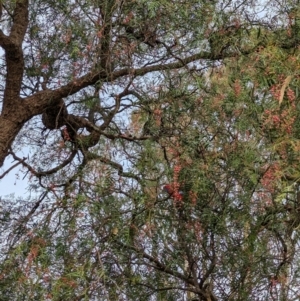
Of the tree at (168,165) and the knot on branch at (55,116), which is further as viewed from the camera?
the knot on branch at (55,116)

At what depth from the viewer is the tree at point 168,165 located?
2.75 metres

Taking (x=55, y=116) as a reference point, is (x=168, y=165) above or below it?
below

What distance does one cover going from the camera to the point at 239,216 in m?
3.01

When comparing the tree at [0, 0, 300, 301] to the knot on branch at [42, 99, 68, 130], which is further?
the knot on branch at [42, 99, 68, 130]

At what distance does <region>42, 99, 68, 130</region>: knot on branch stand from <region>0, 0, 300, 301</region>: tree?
38 mm

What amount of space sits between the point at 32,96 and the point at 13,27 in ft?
1.24

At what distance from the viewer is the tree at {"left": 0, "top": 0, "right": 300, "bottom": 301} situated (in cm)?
275

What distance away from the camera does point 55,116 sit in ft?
11.8

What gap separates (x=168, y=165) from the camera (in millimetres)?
2926

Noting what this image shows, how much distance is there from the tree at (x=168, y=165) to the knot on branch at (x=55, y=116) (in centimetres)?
4

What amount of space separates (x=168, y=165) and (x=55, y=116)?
3.06 ft

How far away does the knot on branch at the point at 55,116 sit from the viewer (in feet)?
11.3

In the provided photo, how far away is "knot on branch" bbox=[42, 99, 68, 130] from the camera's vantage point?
11.3 ft

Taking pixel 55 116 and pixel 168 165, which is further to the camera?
pixel 55 116
